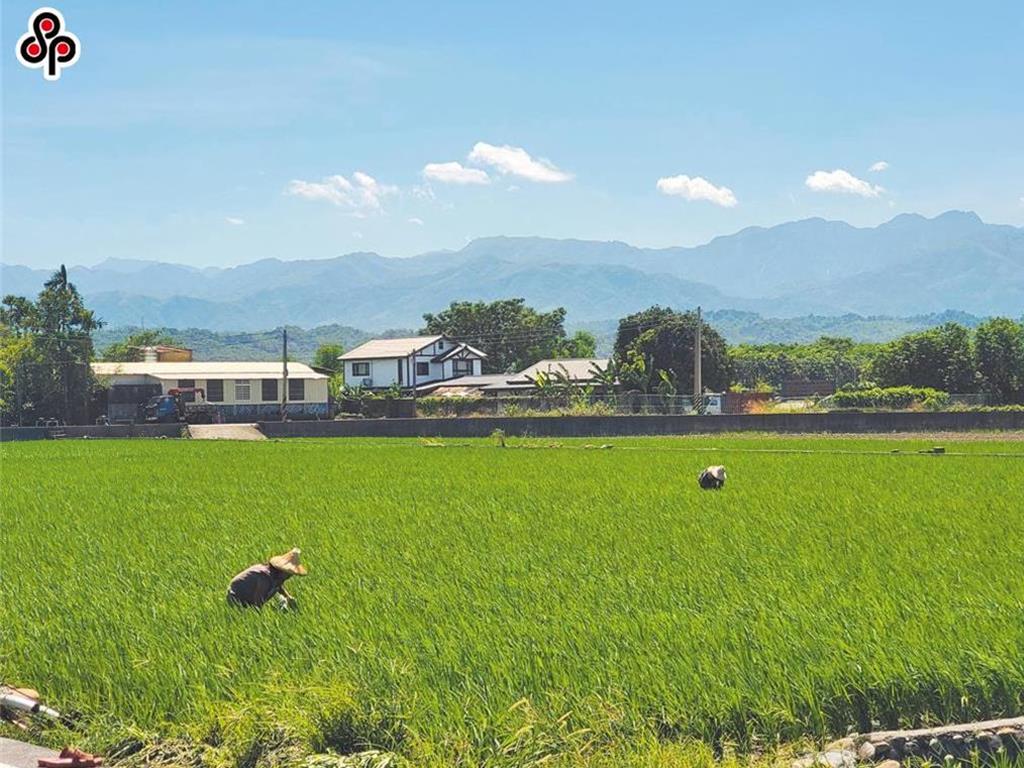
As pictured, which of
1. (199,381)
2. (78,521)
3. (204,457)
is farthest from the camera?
(199,381)

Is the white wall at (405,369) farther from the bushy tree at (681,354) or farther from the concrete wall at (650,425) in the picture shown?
the concrete wall at (650,425)

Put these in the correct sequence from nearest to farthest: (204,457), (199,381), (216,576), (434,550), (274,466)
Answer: (216,576) < (434,550) < (274,466) < (204,457) < (199,381)

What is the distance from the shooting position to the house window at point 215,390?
56531 mm

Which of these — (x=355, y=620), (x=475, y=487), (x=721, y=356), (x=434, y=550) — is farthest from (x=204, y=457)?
(x=721, y=356)

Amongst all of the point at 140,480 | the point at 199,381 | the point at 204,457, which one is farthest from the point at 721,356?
the point at 140,480

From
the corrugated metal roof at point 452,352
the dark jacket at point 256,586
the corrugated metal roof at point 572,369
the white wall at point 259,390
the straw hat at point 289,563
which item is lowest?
the dark jacket at point 256,586

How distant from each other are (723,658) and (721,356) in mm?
54166

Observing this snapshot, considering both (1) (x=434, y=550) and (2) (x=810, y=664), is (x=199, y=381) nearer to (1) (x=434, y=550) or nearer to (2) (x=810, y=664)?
(1) (x=434, y=550)

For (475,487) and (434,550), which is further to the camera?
(475,487)

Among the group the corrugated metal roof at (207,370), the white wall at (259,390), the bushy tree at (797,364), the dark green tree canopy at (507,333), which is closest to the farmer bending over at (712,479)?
the white wall at (259,390)

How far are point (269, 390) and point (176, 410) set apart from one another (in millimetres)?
10283

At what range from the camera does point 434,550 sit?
1009 cm

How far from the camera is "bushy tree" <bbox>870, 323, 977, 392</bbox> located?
158 feet

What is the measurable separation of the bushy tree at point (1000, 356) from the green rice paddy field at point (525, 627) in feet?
118
